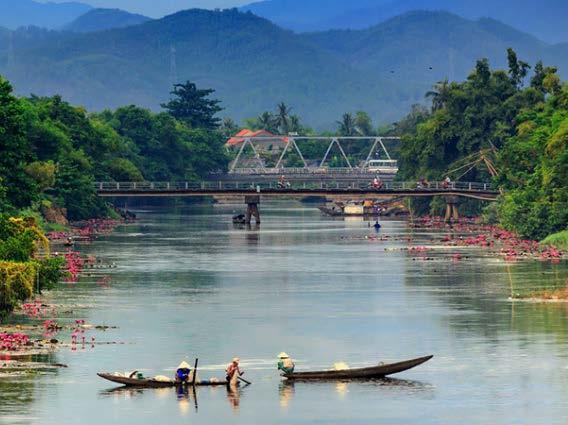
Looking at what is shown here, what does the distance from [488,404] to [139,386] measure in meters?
13.2

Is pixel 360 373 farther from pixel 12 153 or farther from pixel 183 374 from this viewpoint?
pixel 12 153

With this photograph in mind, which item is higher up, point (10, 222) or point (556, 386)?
point (10, 222)

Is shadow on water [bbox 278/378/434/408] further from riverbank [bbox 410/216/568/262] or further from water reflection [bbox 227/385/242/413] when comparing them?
riverbank [bbox 410/216/568/262]

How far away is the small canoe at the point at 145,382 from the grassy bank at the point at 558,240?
78199 mm

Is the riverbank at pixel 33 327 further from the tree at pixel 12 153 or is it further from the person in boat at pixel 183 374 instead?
the tree at pixel 12 153

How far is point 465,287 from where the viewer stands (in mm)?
115312

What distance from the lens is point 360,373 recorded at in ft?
243

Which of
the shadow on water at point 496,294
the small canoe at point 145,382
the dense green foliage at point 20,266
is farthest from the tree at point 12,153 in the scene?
the small canoe at point 145,382

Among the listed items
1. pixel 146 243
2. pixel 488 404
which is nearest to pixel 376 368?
pixel 488 404

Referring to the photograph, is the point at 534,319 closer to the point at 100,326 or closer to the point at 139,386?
the point at 100,326

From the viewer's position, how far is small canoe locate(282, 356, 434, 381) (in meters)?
73.8

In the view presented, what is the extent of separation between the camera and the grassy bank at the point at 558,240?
149 metres

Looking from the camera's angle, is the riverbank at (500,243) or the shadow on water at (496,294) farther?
the riverbank at (500,243)

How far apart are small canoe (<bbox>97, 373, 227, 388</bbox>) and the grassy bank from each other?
257ft
